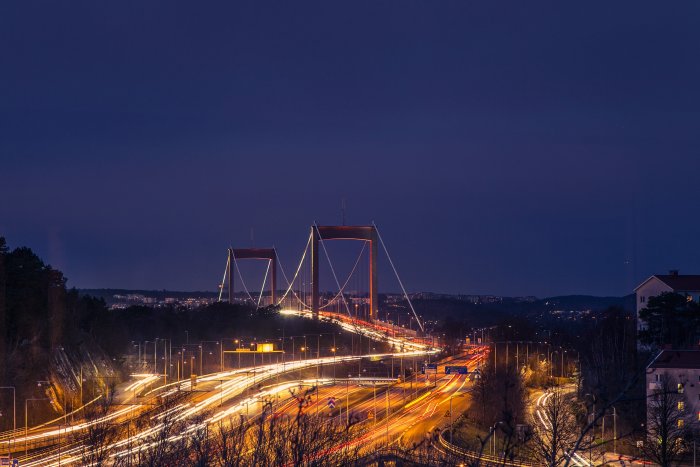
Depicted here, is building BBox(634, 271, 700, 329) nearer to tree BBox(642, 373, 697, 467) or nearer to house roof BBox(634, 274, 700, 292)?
house roof BBox(634, 274, 700, 292)


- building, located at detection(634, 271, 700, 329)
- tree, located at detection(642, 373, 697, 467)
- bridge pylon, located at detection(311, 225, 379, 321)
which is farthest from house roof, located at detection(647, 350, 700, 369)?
bridge pylon, located at detection(311, 225, 379, 321)

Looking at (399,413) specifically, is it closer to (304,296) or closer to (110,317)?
(110,317)

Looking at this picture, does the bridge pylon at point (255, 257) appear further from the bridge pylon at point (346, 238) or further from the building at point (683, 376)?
the building at point (683, 376)

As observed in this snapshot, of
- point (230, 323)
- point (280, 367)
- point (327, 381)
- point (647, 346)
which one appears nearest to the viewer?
point (647, 346)

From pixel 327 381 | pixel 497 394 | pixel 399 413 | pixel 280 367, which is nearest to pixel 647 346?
pixel 497 394

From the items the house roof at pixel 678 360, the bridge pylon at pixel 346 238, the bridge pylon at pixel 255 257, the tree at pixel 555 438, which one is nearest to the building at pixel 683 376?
the house roof at pixel 678 360

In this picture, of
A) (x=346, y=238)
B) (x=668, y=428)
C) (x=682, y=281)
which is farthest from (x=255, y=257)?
(x=668, y=428)

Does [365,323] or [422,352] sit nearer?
[422,352]
